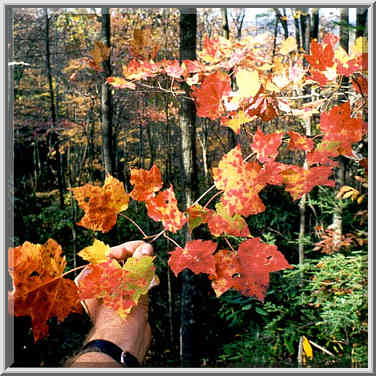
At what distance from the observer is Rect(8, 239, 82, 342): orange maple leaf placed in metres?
0.72

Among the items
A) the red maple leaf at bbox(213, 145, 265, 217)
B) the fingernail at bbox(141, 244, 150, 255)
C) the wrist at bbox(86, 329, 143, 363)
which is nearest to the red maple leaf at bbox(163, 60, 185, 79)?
the red maple leaf at bbox(213, 145, 265, 217)

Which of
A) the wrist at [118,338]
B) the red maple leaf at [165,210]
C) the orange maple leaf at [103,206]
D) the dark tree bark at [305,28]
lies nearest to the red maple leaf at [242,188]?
the red maple leaf at [165,210]

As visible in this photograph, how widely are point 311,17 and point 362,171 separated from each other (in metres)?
0.48

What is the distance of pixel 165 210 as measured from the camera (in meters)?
0.73

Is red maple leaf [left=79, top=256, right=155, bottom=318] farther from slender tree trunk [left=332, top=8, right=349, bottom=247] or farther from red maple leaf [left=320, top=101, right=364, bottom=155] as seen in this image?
slender tree trunk [left=332, top=8, right=349, bottom=247]

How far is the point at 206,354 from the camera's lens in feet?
3.43

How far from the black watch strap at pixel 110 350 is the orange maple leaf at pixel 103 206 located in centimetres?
22

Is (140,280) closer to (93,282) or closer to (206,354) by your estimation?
(93,282)

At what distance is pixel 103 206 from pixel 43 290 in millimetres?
208

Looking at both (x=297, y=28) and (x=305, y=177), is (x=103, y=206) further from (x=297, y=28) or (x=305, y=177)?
(x=297, y=28)

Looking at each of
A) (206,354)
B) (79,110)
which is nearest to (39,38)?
(79,110)

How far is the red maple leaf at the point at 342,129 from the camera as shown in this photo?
0.72m

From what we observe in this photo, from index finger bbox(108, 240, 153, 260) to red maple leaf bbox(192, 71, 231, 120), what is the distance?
12.7 inches

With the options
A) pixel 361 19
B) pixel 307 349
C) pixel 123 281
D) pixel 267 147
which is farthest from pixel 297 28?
pixel 307 349
